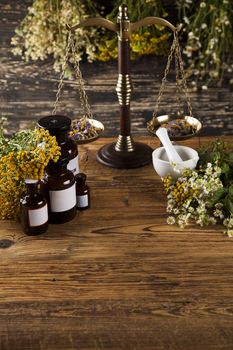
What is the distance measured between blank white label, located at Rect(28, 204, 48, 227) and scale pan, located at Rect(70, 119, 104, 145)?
0.42 m

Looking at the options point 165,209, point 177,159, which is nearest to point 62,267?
point 165,209

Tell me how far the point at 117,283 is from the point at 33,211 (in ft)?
1.12

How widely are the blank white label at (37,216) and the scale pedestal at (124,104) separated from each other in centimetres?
48

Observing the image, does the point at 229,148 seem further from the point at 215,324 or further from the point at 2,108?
the point at 2,108

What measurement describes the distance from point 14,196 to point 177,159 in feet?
1.75

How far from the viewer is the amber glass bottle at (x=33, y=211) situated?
68.8 inches

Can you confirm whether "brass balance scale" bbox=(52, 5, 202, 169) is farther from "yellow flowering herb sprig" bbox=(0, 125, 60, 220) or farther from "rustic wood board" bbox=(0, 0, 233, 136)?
"rustic wood board" bbox=(0, 0, 233, 136)

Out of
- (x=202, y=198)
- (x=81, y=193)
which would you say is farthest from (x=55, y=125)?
(x=202, y=198)

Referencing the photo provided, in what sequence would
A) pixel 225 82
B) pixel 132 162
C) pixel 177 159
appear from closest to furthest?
pixel 177 159
pixel 132 162
pixel 225 82

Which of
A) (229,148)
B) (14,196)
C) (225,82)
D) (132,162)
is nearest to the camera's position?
(14,196)

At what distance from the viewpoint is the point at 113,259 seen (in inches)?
66.1

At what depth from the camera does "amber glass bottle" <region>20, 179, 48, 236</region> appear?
68.8 inches

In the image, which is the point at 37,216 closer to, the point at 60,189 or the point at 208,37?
the point at 60,189

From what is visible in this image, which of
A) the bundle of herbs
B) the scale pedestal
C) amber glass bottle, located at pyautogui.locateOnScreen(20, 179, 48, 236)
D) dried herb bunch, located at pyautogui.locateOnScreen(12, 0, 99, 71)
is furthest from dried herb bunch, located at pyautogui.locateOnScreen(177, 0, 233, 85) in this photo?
amber glass bottle, located at pyautogui.locateOnScreen(20, 179, 48, 236)
